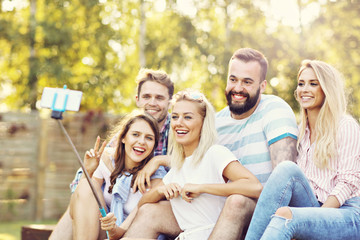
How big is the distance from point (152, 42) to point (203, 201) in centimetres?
1067

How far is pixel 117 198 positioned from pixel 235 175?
32.5 inches

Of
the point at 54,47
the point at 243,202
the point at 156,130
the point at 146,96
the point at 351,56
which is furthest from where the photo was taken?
the point at 351,56

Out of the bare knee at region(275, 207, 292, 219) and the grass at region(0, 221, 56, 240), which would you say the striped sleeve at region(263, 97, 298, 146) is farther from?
the grass at region(0, 221, 56, 240)

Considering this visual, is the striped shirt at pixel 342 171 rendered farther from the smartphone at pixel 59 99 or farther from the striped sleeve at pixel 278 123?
the smartphone at pixel 59 99

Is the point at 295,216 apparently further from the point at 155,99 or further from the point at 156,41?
the point at 156,41

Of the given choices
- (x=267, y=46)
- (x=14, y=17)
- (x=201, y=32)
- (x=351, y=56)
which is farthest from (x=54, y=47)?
(x=351, y=56)

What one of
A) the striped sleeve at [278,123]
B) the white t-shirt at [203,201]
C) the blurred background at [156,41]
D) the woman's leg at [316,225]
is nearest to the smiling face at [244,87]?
the striped sleeve at [278,123]

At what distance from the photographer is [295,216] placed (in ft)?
7.95

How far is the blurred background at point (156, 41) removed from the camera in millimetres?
12289

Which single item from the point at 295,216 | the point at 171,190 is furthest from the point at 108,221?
the point at 295,216

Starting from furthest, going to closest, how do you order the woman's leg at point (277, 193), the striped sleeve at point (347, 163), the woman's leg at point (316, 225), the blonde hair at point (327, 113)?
the blonde hair at point (327, 113) → the striped sleeve at point (347, 163) → the woman's leg at point (277, 193) → the woman's leg at point (316, 225)

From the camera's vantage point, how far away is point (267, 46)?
1455cm

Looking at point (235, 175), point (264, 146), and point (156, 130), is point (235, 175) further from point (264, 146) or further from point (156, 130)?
point (156, 130)

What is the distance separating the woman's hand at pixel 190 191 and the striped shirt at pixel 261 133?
1.82ft
